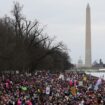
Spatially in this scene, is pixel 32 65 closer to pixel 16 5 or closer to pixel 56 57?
pixel 16 5

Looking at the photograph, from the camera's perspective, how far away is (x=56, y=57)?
338 feet

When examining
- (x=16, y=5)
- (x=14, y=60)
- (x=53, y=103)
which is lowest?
(x=53, y=103)

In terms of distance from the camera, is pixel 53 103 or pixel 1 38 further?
pixel 1 38

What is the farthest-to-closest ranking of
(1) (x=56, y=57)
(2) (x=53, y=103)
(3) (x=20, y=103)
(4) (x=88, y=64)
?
(4) (x=88, y=64) < (1) (x=56, y=57) < (2) (x=53, y=103) < (3) (x=20, y=103)

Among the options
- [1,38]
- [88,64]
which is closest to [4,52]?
[1,38]

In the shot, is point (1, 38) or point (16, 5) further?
point (16, 5)

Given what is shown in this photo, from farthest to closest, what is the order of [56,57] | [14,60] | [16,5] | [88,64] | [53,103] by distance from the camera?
[88,64]
[56,57]
[16,5]
[14,60]
[53,103]

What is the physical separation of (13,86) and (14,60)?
2103 cm

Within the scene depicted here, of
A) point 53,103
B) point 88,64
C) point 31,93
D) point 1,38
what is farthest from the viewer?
point 88,64

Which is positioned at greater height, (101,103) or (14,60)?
(14,60)

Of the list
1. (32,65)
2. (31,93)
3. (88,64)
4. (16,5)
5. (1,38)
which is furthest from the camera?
(88,64)

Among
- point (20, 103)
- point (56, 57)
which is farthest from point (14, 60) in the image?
point (56, 57)

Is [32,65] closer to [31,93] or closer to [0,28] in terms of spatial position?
[0,28]

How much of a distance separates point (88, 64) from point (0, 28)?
73534 millimetres
